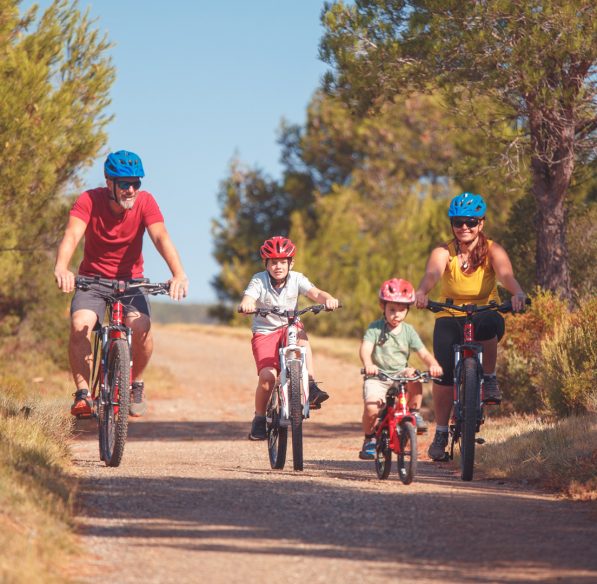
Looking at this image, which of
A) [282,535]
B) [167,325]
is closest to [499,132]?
[282,535]

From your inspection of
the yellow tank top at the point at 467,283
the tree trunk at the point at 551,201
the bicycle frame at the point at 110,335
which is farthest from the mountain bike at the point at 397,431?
the tree trunk at the point at 551,201

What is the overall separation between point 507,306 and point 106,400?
128 inches

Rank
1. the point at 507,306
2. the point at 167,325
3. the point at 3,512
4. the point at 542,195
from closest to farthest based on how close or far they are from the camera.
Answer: the point at 3,512 → the point at 507,306 → the point at 542,195 → the point at 167,325

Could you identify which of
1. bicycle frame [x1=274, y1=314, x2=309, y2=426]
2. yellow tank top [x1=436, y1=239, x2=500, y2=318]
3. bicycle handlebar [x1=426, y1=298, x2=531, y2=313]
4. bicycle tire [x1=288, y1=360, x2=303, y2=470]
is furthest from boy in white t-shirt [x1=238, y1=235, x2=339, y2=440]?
yellow tank top [x1=436, y1=239, x2=500, y2=318]

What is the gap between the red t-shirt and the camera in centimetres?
944

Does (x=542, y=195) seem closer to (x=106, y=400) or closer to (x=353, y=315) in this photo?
(x=106, y=400)

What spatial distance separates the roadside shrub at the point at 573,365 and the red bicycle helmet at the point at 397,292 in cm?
368

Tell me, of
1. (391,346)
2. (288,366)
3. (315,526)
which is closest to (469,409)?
(391,346)

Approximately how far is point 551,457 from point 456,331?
1360mm

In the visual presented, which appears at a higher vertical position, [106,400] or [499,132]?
[499,132]

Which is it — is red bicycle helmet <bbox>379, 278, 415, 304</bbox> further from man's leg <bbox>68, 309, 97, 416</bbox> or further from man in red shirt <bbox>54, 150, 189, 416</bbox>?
man's leg <bbox>68, 309, 97, 416</bbox>

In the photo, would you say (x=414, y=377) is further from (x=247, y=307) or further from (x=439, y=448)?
(x=247, y=307)

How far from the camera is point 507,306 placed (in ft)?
30.4

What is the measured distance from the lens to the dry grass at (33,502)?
560 centimetres
